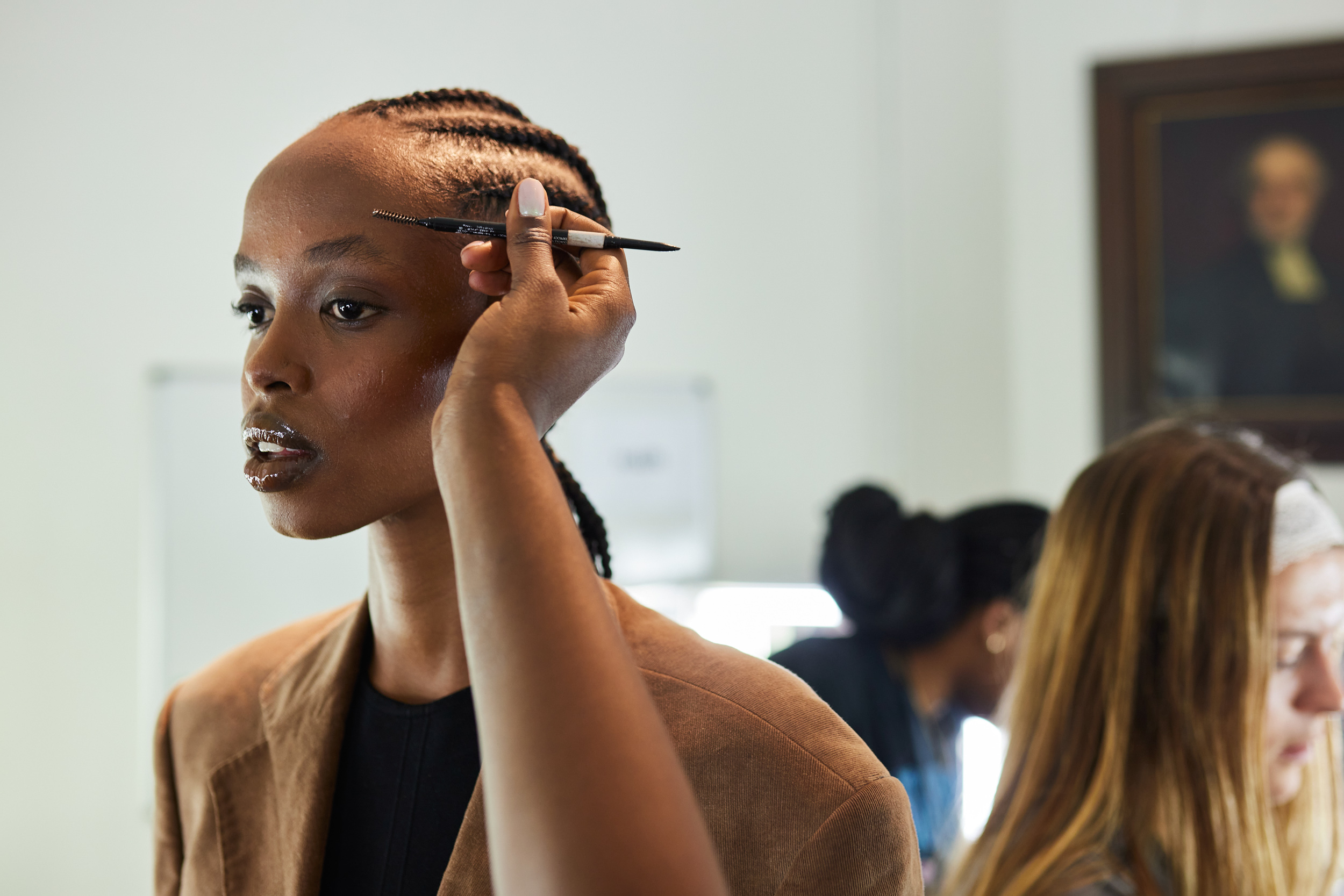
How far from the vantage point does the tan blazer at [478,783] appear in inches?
23.3

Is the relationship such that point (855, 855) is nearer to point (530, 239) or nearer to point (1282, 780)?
point (530, 239)

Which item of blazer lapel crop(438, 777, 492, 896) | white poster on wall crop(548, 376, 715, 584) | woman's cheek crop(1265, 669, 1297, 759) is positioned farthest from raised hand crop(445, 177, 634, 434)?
white poster on wall crop(548, 376, 715, 584)

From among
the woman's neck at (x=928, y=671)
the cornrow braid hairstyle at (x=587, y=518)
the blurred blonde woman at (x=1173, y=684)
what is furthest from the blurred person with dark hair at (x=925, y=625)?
the cornrow braid hairstyle at (x=587, y=518)

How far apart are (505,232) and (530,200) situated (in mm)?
33

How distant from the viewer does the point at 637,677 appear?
50 centimetres

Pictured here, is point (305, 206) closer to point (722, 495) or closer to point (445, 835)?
point (445, 835)

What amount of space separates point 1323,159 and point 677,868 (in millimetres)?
3154

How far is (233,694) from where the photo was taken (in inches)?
31.4

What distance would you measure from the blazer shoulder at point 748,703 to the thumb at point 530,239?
9.4 inches

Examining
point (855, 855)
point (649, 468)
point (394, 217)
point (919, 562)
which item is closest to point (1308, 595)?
point (855, 855)

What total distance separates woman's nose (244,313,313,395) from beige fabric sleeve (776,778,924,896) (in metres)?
0.39

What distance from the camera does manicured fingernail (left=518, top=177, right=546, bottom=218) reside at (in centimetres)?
57

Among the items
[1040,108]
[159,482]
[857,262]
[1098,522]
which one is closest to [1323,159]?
[1040,108]

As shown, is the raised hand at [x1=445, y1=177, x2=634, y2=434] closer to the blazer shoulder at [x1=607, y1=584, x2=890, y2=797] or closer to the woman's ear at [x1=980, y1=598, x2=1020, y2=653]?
the blazer shoulder at [x1=607, y1=584, x2=890, y2=797]
